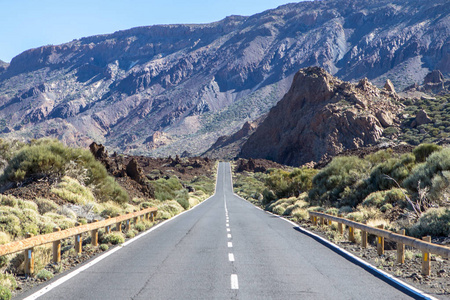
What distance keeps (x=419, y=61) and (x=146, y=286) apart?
193685 mm

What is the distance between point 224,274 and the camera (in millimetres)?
8656

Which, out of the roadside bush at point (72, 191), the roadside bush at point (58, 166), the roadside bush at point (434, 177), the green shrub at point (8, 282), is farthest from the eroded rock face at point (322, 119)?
the green shrub at point (8, 282)

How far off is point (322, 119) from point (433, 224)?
7833cm

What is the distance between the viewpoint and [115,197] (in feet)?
80.1

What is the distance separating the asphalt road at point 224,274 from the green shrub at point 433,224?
2.72 meters

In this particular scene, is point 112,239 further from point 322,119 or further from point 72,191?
point 322,119

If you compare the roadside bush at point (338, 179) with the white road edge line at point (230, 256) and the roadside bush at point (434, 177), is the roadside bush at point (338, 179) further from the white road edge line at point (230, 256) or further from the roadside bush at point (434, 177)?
A: the white road edge line at point (230, 256)

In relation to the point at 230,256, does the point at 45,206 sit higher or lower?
higher

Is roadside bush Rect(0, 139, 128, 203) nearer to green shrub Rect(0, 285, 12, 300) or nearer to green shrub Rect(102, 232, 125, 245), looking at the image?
green shrub Rect(102, 232, 125, 245)

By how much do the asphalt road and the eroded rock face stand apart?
7252 centimetres

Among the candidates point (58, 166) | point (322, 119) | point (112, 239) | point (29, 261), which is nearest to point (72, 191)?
point (58, 166)

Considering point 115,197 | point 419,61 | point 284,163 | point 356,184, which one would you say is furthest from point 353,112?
point 419,61

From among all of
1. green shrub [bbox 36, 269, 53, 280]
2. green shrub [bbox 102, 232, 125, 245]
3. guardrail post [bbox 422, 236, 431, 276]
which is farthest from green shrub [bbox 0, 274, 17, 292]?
guardrail post [bbox 422, 236, 431, 276]

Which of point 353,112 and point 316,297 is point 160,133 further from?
point 316,297
